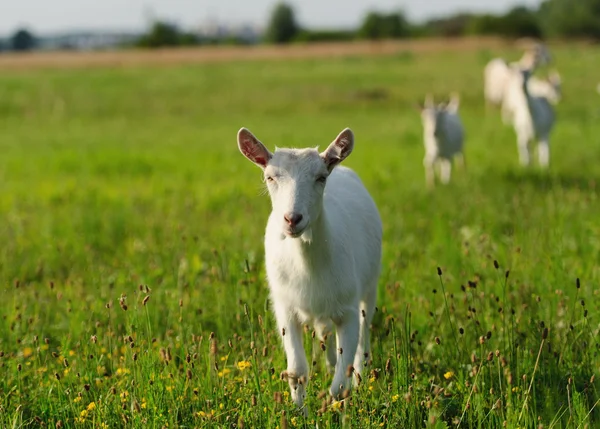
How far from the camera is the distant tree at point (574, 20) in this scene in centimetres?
9414

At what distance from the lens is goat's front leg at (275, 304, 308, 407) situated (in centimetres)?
438

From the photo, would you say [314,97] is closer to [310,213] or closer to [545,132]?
[545,132]

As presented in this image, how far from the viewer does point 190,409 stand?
14.2 ft

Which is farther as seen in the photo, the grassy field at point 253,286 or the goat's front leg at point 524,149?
the goat's front leg at point 524,149

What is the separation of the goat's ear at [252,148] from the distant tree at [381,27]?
362 ft

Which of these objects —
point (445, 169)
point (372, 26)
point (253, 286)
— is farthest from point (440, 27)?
point (253, 286)

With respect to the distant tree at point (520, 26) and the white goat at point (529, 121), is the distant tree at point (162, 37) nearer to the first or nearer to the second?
the distant tree at point (520, 26)

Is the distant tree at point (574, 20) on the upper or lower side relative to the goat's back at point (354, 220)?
upper

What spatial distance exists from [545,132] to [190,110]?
791 inches

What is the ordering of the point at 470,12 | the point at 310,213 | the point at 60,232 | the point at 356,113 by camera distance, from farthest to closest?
the point at 470,12, the point at 356,113, the point at 60,232, the point at 310,213

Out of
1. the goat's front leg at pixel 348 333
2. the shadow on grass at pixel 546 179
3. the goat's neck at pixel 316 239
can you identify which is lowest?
the shadow on grass at pixel 546 179

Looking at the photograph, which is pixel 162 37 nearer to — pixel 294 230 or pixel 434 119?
pixel 434 119

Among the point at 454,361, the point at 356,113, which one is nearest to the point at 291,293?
the point at 454,361

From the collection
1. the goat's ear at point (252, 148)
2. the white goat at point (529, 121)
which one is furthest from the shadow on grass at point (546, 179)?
the goat's ear at point (252, 148)
